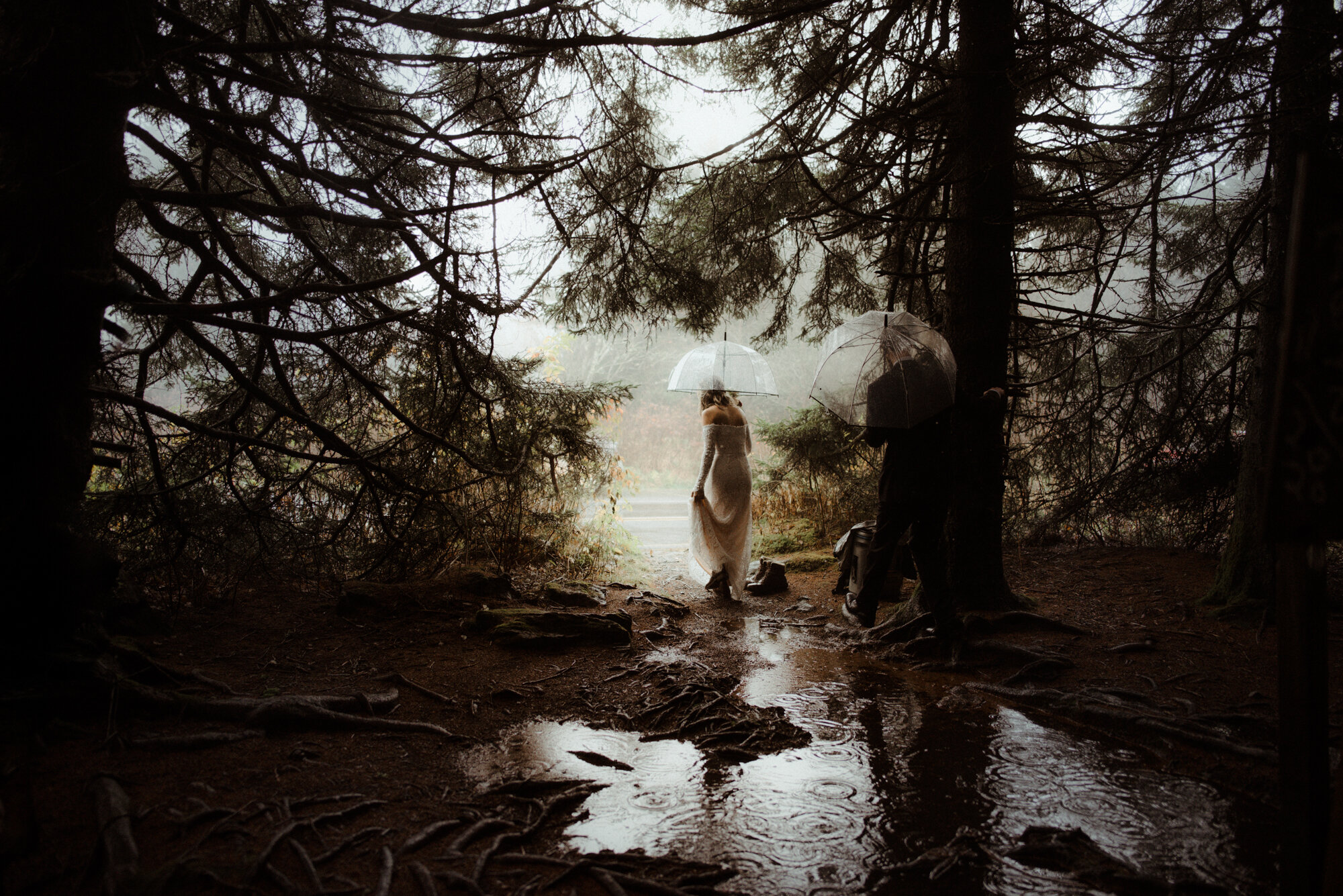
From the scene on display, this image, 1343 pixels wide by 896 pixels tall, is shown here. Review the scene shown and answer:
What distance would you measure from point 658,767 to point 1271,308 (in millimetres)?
6252

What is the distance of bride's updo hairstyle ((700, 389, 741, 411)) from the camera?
27.8 ft

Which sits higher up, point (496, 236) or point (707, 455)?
point (496, 236)

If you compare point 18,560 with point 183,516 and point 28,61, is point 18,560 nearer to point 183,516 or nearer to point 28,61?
point 183,516

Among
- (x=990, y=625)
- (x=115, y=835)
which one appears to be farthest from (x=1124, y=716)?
(x=115, y=835)

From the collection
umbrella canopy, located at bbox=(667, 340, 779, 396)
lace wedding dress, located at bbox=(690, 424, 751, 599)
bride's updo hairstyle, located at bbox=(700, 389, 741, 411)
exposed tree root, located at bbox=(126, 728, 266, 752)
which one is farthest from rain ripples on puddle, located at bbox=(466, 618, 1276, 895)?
umbrella canopy, located at bbox=(667, 340, 779, 396)

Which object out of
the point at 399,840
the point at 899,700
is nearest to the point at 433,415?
the point at 399,840

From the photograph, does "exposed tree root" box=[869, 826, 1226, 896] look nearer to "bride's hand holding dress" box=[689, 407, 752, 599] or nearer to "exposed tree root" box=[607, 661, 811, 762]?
"exposed tree root" box=[607, 661, 811, 762]

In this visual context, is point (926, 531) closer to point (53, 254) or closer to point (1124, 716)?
point (1124, 716)

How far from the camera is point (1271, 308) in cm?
568

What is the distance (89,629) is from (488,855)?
9.23ft

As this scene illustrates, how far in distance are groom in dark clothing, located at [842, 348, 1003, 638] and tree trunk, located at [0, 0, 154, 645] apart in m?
5.25

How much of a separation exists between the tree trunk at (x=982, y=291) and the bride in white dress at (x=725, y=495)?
2.79 meters

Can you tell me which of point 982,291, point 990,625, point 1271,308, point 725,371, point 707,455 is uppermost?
point 982,291

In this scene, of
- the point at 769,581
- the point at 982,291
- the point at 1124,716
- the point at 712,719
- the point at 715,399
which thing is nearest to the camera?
the point at 1124,716
